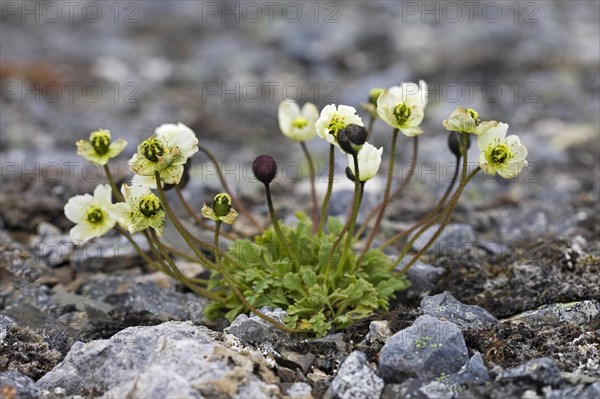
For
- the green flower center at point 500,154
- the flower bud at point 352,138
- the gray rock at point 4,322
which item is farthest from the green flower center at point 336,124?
the gray rock at point 4,322

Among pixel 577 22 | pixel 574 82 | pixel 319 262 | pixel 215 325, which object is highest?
pixel 577 22

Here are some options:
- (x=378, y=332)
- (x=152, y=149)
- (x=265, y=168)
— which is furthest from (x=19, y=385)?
(x=378, y=332)

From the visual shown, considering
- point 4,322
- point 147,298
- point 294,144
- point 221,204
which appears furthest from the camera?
point 294,144

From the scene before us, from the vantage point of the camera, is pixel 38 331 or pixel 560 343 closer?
pixel 560 343

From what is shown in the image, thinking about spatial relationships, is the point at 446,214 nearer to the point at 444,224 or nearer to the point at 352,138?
the point at 444,224

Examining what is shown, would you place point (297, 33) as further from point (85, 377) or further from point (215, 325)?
point (85, 377)

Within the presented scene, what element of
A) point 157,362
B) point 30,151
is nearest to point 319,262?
point 157,362
